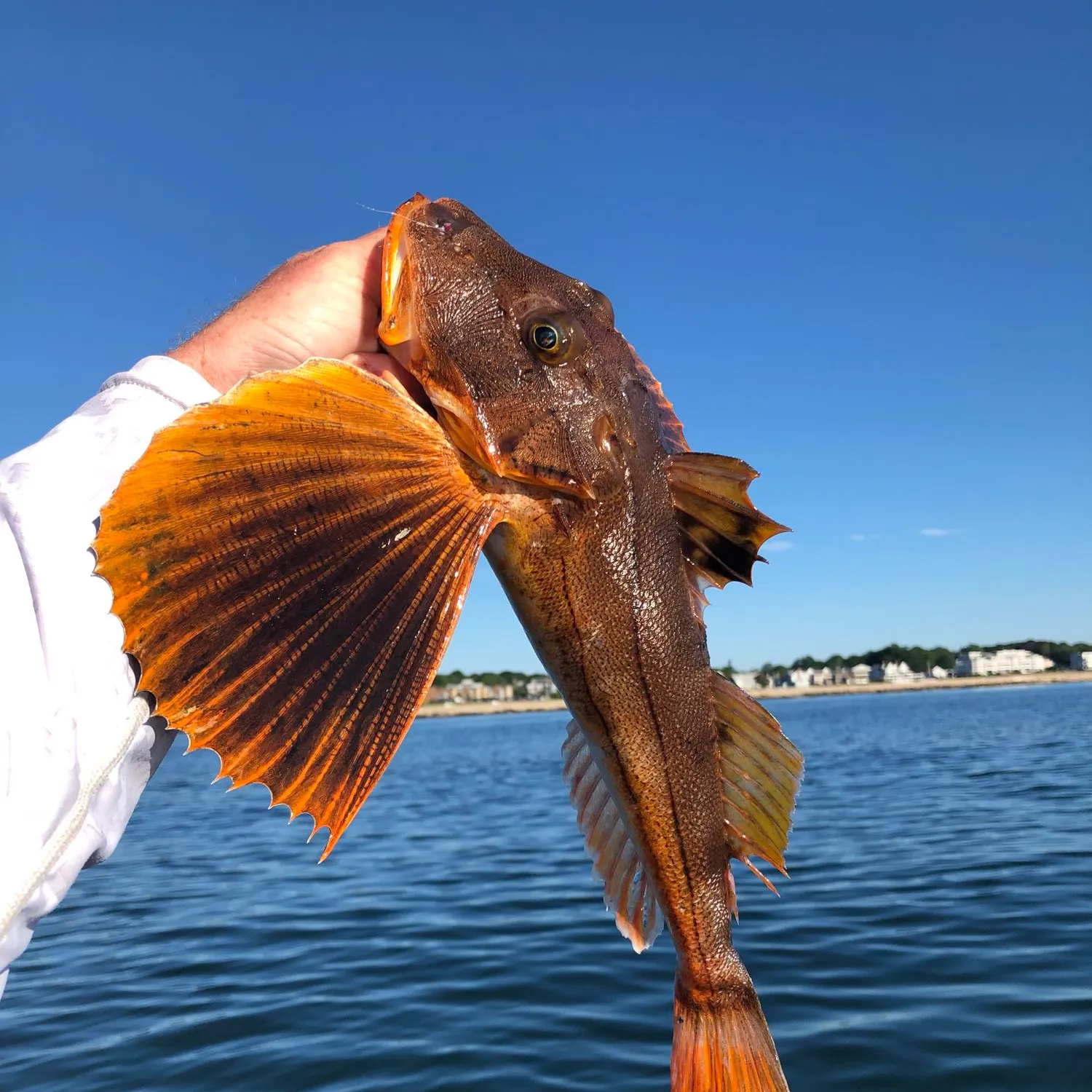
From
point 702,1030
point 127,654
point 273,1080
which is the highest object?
point 127,654

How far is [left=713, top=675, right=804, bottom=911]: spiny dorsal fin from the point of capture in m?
2.76

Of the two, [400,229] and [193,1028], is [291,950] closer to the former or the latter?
[193,1028]

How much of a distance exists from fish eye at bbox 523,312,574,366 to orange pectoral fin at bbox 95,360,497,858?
374 millimetres

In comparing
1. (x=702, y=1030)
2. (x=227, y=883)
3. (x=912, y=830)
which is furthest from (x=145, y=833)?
(x=702, y=1030)

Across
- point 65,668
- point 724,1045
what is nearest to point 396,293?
point 65,668

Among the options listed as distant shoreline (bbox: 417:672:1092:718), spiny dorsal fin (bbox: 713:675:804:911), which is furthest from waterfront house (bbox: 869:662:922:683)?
spiny dorsal fin (bbox: 713:675:804:911)

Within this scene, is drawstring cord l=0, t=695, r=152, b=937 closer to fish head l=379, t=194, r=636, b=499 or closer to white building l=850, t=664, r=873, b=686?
fish head l=379, t=194, r=636, b=499

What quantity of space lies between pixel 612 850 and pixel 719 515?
43.1 inches

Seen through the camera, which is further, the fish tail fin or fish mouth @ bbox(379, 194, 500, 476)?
the fish tail fin

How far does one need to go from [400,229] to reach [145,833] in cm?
2166

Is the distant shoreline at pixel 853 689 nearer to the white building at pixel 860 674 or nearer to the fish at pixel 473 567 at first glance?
the white building at pixel 860 674

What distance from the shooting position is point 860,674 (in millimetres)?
177125

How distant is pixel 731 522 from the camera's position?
2.62 metres

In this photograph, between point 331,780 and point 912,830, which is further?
point 912,830
